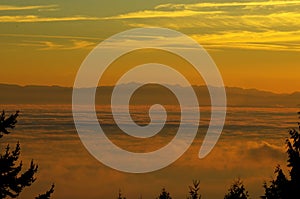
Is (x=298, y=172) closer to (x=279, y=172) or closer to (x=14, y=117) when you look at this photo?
(x=279, y=172)

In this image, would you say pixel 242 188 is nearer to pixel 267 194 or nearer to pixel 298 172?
pixel 267 194

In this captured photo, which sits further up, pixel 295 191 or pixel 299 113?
pixel 299 113

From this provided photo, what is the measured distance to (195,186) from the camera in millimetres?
90312

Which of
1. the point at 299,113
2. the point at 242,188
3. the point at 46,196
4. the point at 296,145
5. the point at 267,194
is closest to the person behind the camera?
the point at 46,196

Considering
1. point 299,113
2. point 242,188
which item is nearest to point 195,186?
point 242,188

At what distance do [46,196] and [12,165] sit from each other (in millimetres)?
2977

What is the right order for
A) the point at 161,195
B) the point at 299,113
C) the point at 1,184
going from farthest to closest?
the point at 161,195 → the point at 299,113 → the point at 1,184

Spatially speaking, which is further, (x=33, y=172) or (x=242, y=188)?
(x=242, y=188)

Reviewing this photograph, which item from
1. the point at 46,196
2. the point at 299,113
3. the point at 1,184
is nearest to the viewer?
the point at 1,184

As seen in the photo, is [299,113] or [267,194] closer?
[299,113]

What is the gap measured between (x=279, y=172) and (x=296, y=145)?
2.40m

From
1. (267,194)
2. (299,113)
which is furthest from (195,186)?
(299,113)

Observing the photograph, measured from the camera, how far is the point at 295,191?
51.6m

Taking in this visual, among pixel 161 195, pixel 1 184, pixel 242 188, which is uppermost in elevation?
pixel 161 195
